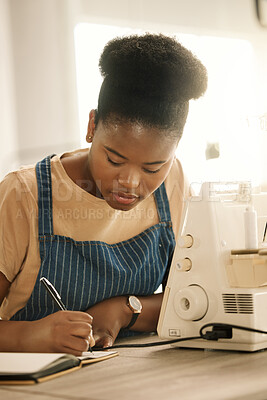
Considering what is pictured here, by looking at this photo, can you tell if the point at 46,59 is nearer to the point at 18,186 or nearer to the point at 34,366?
the point at 18,186

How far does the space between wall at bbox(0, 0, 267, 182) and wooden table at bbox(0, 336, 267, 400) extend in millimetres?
1464

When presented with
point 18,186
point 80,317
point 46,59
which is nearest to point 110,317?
point 80,317

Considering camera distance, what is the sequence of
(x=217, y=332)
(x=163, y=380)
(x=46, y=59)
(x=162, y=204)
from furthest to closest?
(x=46, y=59) → (x=162, y=204) → (x=217, y=332) → (x=163, y=380)

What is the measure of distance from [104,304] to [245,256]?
34cm

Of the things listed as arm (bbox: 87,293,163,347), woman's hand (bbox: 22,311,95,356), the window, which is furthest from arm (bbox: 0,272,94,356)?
the window

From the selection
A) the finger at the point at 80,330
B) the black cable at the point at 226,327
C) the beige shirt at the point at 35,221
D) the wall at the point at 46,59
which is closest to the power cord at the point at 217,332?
the black cable at the point at 226,327

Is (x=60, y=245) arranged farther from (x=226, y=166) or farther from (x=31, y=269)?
(x=226, y=166)

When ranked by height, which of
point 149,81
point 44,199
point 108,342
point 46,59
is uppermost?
point 46,59

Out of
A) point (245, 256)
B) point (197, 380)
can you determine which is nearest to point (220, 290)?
point (245, 256)

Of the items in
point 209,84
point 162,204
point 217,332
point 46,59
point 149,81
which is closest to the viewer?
point 217,332

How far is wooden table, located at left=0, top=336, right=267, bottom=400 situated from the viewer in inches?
25.1

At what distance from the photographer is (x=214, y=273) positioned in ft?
3.08

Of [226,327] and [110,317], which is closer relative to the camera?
[226,327]

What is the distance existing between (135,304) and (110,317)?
0.23 feet
